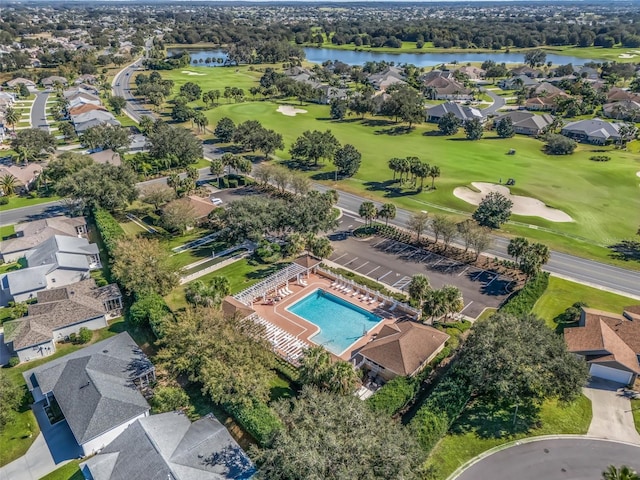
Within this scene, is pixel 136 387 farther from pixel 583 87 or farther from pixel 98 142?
pixel 583 87

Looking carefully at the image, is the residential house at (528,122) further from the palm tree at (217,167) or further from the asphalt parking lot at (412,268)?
the palm tree at (217,167)

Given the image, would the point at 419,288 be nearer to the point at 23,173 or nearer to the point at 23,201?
the point at 23,201

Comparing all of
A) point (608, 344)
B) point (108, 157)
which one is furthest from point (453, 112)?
point (608, 344)

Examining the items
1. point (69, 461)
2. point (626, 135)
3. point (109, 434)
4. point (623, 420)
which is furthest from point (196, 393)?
point (626, 135)

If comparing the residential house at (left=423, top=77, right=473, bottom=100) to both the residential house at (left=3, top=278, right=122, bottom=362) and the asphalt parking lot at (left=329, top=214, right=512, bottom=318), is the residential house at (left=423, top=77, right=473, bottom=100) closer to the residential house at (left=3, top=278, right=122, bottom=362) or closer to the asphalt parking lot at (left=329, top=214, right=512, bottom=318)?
the asphalt parking lot at (left=329, top=214, right=512, bottom=318)

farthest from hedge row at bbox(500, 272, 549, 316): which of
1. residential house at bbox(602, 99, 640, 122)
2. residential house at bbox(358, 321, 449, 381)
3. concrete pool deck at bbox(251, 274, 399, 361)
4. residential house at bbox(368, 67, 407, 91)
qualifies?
residential house at bbox(368, 67, 407, 91)
